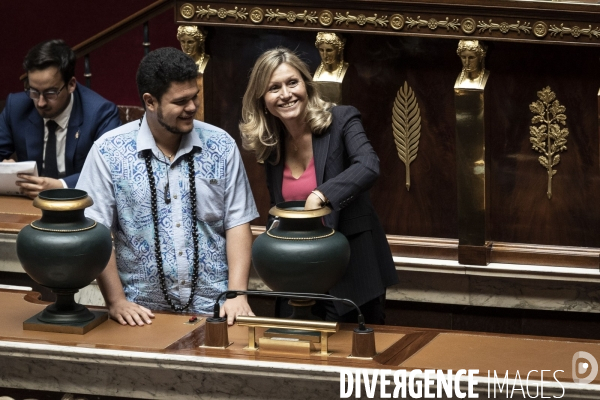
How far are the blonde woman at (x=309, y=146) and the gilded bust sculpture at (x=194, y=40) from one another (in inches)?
49.7

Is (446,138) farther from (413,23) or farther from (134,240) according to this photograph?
(134,240)

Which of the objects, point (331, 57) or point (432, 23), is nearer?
point (432, 23)

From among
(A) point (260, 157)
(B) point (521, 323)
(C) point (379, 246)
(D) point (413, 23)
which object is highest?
(D) point (413, 23)

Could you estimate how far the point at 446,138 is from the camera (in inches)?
199

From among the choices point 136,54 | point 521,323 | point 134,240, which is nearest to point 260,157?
point 134,240

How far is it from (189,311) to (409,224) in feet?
4.81

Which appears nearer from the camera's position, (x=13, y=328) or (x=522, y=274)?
(x=13, y=328)

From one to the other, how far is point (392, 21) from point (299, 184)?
121cm

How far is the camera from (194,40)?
520 cm

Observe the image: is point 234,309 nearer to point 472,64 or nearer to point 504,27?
point 472,64

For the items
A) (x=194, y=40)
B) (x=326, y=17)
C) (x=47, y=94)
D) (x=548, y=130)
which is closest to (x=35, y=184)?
(x=47, y=94)

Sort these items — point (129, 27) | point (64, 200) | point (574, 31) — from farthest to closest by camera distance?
point (129, 27), point (574, 31), point (64, 200)

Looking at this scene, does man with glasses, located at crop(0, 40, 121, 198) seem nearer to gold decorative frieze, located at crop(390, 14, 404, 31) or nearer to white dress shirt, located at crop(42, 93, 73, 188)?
white dress shirt, located at crop(42, 93, 73, 188)

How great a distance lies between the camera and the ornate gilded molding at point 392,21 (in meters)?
4.73
